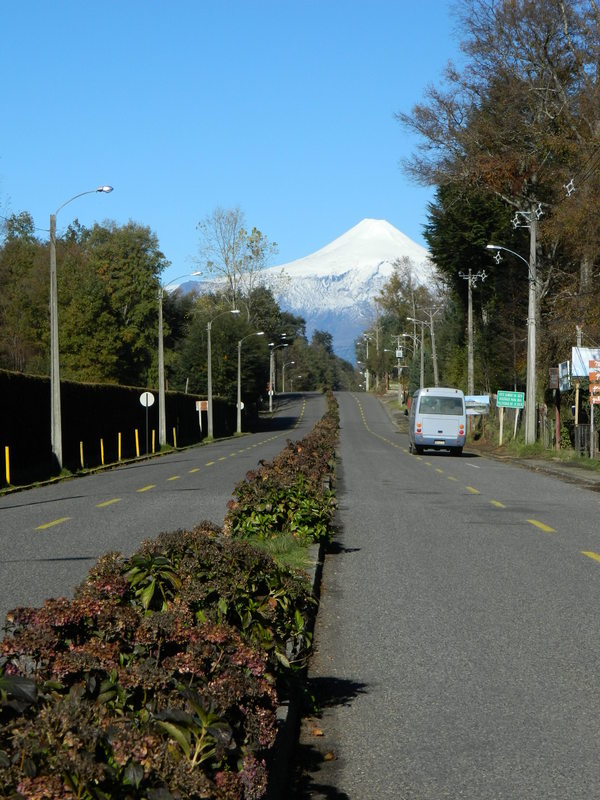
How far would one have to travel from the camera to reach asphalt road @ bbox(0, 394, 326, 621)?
11638mm

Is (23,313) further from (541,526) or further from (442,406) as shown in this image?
(541,526)

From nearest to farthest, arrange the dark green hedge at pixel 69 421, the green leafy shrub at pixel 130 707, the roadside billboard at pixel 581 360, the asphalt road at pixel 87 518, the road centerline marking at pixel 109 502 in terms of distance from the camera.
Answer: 1. the green leafy shrub at pixel 130 707
2. the asphalt road at pixel 87 518
3. the road centerline marking at pixel 109 502
4. the dark green hedge at pixel 69 421
5. the roadside billboard at pixel 581 360

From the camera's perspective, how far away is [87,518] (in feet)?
60.8

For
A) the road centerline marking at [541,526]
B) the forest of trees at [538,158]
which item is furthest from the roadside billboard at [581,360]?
the road centerline marking at [541,526]

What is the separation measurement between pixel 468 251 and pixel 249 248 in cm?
4020

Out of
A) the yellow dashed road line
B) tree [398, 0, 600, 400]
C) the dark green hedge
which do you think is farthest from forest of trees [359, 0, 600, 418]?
the yellow dashed road line

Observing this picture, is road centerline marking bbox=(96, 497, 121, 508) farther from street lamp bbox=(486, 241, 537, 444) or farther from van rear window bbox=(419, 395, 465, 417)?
van rear window bbox=(419, 395, 465, 417)

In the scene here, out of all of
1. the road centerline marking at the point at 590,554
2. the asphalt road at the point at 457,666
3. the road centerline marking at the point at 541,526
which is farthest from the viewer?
the road centerline marking at the point at 541,526

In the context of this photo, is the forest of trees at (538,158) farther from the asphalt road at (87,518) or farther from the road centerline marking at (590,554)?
the road centerline marking at (590,554)

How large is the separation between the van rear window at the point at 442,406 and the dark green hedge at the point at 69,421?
13.0 meters

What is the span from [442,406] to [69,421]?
1517 centimetres

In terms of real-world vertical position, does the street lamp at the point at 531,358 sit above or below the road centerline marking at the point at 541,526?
above

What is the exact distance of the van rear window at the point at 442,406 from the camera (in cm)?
4716

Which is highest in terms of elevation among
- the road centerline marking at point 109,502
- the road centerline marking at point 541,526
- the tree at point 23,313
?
the tree at point 23,313
